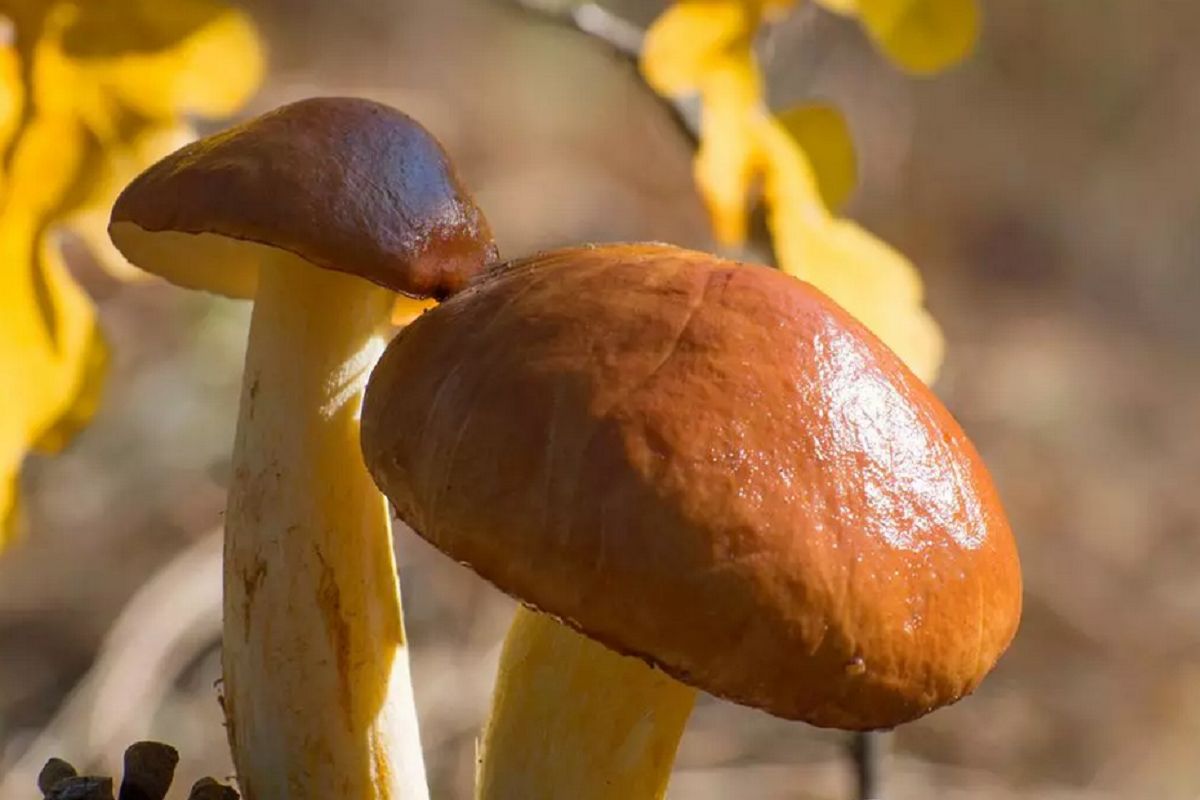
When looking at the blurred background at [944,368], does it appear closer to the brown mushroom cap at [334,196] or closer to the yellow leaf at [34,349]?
the brown mushroom cap at [334,196]

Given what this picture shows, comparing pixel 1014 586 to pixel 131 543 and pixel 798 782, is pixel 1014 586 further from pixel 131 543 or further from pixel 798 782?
pixel 131 543

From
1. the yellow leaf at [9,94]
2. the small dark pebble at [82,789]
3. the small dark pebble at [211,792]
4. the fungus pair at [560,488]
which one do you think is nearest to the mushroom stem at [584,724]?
the fungus pair at [560,488]

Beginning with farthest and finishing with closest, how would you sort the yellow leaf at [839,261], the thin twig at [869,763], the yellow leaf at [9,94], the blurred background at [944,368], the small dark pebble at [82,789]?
the blurred background at [944,368] → the thin twig at [869,763] → the yellow leaf at [839,261] → the yellow leaf at [9,94] → the small dark pebble at [82,789]

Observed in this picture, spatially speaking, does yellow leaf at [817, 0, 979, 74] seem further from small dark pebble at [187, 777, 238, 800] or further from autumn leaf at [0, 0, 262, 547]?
small dark pebble at [187, 777, 238, 800]

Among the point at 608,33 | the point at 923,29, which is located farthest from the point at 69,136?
the point at 923,29

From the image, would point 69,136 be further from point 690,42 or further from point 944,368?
point 944,368

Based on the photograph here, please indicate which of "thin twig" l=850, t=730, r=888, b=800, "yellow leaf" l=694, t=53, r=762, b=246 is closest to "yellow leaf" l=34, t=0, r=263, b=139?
"yellow leaf" l=694, t=53, r=762, b=246

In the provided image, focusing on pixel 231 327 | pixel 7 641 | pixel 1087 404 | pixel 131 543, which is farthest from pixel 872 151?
pixel 7 641
